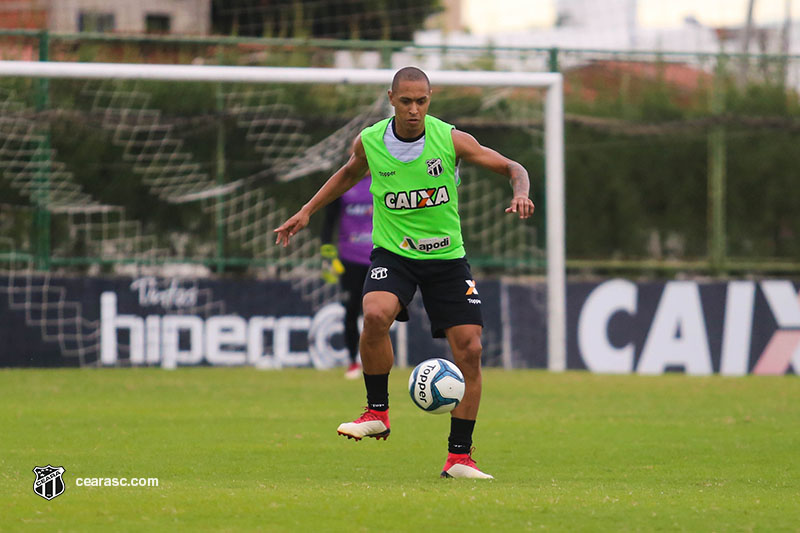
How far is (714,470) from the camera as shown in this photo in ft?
25.6

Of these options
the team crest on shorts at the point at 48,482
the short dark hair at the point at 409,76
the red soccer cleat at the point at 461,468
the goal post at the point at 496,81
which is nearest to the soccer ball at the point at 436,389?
the red soccer cleat at the point at 461,468

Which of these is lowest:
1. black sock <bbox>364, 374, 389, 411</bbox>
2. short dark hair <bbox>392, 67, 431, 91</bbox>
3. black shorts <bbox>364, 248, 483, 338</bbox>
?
black sock <bbox>364, 374, 389, 411</bbox>

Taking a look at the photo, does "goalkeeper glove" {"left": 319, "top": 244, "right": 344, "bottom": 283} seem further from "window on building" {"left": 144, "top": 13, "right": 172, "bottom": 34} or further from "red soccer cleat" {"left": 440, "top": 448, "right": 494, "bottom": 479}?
"window on building" {"left": 144, "top": 13, "right": 172, "bottom": 34}

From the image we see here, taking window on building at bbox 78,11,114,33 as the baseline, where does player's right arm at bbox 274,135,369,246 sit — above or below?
below

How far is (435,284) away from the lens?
24.6 feet

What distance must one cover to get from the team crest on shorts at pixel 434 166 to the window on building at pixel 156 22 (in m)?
22.9

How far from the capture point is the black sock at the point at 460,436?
24.0 feet

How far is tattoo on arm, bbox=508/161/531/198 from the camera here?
23.2 feet

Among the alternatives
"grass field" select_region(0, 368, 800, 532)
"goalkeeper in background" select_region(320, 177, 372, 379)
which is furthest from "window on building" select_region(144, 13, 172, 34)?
"goalkeeper in background" select_region(320, 177, 372, 379)

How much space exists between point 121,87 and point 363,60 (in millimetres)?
3025

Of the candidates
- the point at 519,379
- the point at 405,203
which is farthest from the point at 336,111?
the point at 405,203

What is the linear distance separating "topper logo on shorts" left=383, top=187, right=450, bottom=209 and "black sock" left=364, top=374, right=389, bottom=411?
972 mm

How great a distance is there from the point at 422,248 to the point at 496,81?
8062mm

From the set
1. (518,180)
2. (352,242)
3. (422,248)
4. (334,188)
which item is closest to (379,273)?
(422,248)
